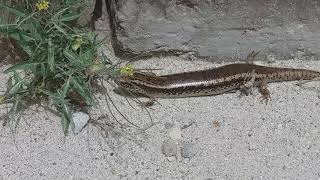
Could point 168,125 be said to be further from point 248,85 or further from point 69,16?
point 69,16

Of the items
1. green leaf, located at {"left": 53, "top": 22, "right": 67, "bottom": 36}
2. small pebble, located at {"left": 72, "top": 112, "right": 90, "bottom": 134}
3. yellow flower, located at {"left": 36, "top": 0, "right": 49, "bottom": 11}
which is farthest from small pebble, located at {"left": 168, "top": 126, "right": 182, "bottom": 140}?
yellow flower, located at {"left": 36, "top": 0, "right": 49, "bottom": 11}

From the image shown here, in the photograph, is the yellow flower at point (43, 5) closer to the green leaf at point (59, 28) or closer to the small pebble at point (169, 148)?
the green leaf at point (59, 28)

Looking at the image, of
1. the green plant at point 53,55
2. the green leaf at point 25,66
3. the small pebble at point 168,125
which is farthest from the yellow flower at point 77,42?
the small pebble at point 168,125

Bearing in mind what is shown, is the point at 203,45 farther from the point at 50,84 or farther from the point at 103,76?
the point at 50,84

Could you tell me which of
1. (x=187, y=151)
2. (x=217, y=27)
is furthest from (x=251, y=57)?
(x=187, y=151)

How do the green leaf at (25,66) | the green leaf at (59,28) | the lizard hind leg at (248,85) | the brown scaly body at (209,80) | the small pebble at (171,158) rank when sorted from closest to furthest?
1. the green leaf at (59,28)
2. the green leaf at (25,66)
3. the small pebble at (171,158)
4. the brown scaly body at (209,80)
5. the lizard hind leg at (248,85)

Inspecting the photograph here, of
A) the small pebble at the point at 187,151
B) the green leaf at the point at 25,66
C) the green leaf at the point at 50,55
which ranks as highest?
the green leaf at the point at 50,55
